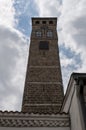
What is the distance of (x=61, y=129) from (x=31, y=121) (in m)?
1.21

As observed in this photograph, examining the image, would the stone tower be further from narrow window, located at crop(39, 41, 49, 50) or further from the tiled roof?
the tiled roof

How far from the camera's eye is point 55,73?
21.2 metres

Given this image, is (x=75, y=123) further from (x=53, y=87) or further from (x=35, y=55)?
(x=35, y=55)

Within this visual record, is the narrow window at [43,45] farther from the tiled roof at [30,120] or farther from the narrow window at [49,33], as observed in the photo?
the tiled roof at [30,120]

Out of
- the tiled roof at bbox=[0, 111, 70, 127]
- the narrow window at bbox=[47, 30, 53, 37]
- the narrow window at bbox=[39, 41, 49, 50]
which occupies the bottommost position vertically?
the tiled roof at bbox=[0, 111, 70, 127]

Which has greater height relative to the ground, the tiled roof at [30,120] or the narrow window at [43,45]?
the narrow window at [43,45]

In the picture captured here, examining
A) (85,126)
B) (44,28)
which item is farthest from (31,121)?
(44,28)

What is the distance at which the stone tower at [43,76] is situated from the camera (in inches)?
726

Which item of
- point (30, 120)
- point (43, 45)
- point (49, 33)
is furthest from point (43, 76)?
point (30, 120)

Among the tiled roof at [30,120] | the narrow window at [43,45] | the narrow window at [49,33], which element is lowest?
the tiled roof at [30,120]

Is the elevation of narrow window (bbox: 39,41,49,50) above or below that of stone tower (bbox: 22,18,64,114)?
above

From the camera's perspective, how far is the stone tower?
726 inches

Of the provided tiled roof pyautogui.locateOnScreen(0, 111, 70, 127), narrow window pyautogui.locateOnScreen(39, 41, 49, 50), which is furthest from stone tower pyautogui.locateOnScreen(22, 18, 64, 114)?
tiled roof pyautogui.locateOnScreen(0, 111, 70, 127)

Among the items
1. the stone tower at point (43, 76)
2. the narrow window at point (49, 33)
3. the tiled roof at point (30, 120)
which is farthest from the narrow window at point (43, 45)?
the tiled roof at point (30, 120)
